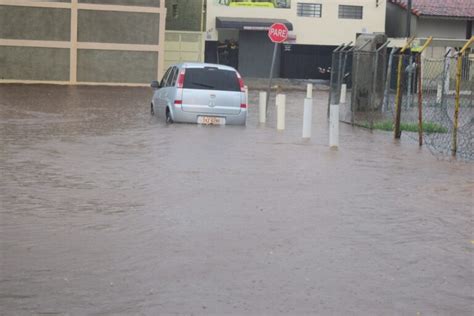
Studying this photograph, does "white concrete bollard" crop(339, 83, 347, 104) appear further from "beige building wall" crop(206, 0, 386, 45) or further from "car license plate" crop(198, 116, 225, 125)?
"beige building wall" crop(206, 0, 386, 45)

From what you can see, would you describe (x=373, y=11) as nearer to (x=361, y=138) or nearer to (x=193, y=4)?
(x=193, y=4)

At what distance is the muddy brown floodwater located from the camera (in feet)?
22.2

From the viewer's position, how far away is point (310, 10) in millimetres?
56031

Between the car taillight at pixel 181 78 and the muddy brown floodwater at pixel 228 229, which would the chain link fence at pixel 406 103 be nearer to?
the muddy brown floodwater at pixel 228 229

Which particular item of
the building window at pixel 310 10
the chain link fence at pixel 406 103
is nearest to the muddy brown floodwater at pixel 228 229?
the chain link fence at pixel 406 103

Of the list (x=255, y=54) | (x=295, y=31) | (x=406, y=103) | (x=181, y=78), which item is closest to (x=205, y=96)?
(x=181, y=78)

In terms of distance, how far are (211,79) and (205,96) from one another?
1.73ft

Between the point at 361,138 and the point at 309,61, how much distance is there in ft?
120

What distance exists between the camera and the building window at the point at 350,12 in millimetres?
56312

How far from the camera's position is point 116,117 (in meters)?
24.1

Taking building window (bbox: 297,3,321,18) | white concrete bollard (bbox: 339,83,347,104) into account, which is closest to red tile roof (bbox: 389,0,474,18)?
building window (bbox: 297,3,321,18)

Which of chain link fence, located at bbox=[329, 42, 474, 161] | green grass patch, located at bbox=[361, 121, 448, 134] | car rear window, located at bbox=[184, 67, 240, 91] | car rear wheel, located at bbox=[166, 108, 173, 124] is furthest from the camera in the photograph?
green grass patch, located at bbox=[361, 121, 448, 134]

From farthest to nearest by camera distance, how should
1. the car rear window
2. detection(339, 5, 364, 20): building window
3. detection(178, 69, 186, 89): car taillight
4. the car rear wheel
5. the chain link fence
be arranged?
detection(339, 5, 364, 20): building window
the car rear wheel
the car rear window
detection(178, 69, 186, 89): car taillight
the chain link fence

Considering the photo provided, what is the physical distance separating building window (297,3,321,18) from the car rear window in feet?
116
